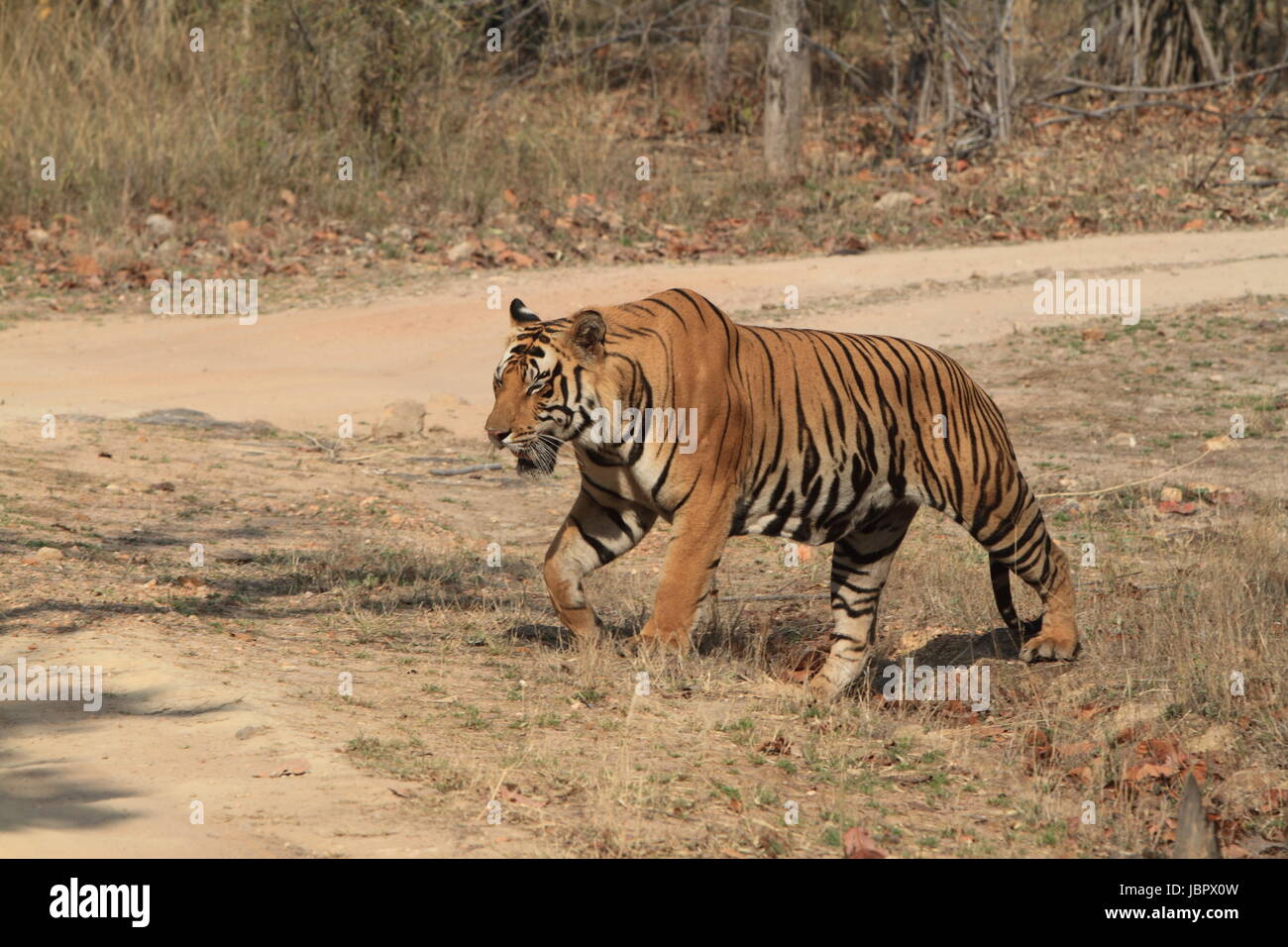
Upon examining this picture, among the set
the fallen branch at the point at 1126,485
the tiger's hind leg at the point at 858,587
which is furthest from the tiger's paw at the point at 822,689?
the fallen branch at the point at 1126,485

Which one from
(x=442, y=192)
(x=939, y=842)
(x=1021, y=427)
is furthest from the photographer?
(x=442, y=192)

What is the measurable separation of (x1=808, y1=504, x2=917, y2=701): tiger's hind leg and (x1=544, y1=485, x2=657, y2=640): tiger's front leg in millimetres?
853

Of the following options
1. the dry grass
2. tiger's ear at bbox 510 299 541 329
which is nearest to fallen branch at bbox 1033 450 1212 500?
the dry grass

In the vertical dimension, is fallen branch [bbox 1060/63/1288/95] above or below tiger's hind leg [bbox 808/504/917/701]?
above

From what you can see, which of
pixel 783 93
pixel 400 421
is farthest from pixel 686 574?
pixel 783 93

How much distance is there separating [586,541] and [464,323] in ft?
23.5

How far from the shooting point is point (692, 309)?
225 inches

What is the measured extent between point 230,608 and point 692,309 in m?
2.32

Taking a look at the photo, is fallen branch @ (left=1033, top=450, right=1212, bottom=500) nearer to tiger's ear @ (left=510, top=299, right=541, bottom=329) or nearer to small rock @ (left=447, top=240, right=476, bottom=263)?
tiger's ear @ (left=510, top=299, right=541, bottom=329)

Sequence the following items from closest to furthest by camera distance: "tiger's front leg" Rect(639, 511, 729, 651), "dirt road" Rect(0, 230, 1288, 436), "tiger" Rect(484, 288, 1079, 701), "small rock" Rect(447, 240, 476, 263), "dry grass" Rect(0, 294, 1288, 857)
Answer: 1. "dry grass" Rect(0, 294, 1288, 857)
2. "tiger" Rect(484, 288, 1079, 701)
3. "tiger's front leg" Rect(639, 511, 729, 651)
4. "dirt road" Rect(0, 230, 1288, 436)
5. "small rock" Rect(447, 240, 476, 263)

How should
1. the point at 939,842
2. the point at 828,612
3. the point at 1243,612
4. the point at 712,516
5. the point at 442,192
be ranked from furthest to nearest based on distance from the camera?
the point at 442,192 → the point at 828,612 → the point at 1243,612 → the point at 712,516 → the point at 939,842

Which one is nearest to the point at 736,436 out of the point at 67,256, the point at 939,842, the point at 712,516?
the point at 712,516

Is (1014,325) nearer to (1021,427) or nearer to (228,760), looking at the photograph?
(1021,427)

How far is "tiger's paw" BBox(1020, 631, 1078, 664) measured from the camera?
6.13 meters
